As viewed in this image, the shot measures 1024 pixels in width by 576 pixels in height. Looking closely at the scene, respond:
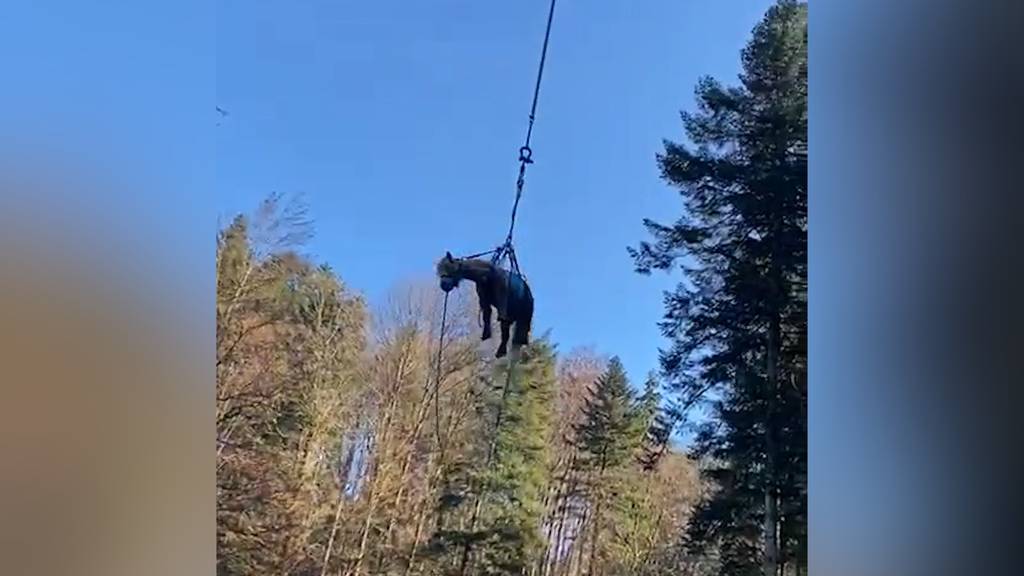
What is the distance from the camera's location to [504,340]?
1.83m

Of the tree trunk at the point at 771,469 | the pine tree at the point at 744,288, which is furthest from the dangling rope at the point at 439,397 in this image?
the tree trunk at the point at 771,469

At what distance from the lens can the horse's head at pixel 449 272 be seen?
181 cm

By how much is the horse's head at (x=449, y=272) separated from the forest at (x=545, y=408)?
25mm

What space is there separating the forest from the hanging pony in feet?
0.11

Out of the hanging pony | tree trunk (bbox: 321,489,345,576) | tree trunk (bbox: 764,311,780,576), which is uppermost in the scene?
the hanging pony

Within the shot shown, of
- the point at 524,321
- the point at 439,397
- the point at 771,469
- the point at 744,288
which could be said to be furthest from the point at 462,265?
the point at 771,469

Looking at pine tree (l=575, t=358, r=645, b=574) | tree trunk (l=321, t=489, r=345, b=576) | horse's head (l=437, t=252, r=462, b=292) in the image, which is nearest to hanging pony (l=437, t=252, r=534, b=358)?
horse's head (l=437, t=252, r=462, b=292)

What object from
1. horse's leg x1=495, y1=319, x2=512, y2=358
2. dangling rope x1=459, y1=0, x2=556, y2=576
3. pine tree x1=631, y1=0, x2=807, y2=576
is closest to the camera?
pine tree x1=631, y1=0, x2=807, y2=576

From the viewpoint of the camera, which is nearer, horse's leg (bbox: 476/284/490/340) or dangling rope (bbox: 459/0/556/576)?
dangling rope (bbox: 459/0/556/576)

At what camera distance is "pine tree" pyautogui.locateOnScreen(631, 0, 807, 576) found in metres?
1.51

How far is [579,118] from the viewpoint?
1.71 meters

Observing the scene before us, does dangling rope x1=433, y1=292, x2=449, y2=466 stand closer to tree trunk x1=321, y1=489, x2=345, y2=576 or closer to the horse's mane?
the horse's mane
